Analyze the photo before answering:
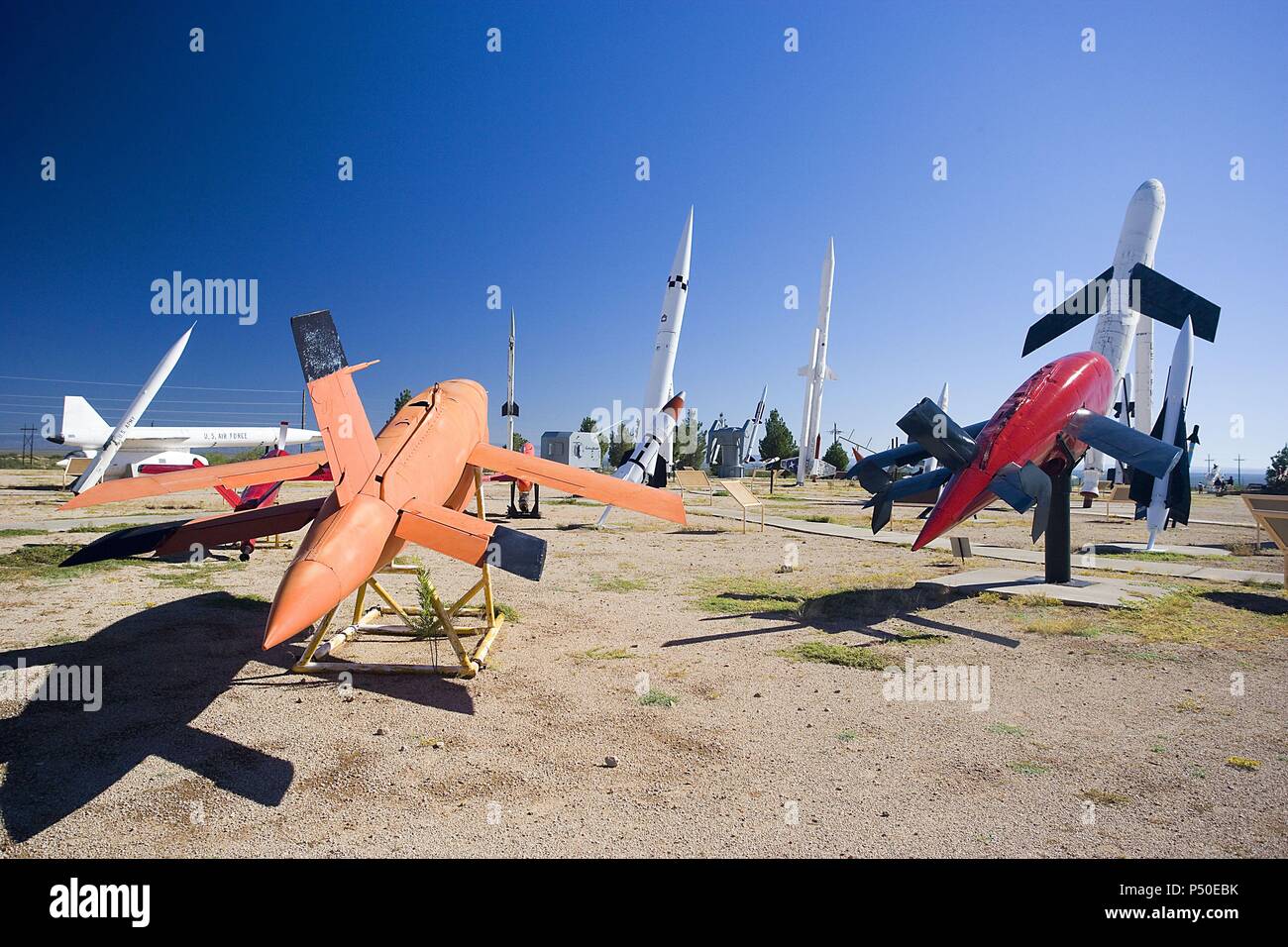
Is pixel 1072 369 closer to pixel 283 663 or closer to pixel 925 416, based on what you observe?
pixel 925 416

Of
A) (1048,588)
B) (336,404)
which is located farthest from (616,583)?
(1048,588)

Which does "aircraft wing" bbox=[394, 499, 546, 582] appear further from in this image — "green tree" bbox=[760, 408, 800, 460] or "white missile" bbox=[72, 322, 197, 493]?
"green tree" bbox=[760, 408, 800, 460]

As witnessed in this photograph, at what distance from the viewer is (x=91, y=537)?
16.5 m

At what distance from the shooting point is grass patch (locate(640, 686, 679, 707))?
647cm

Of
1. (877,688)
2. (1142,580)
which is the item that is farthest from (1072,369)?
(877,688)

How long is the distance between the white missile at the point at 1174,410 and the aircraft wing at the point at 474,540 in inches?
717

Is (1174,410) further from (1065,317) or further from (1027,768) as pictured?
(1027,768)

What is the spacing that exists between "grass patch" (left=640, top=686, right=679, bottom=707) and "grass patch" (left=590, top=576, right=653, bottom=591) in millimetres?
5291

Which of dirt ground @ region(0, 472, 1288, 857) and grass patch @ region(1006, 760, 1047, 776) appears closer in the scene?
dirt ground @ region(0, 472, 1288, 857)

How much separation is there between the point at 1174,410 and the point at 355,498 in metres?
20.8

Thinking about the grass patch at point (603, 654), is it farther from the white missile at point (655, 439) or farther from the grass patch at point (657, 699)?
the white missile at point (655, 439)

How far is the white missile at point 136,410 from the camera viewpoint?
83.0 feet

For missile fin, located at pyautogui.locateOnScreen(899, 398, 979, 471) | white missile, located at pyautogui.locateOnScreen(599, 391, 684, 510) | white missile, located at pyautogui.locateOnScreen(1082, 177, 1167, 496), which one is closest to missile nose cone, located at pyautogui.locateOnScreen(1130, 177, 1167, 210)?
white missile, located at pyautogui.locateOnScreen(1082, 177, 1167, 496)
